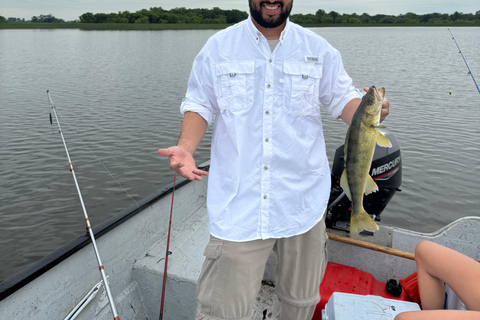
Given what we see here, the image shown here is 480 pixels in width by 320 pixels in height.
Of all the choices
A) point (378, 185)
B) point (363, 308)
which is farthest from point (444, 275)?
point (378, 185)

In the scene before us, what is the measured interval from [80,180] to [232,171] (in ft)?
27.2

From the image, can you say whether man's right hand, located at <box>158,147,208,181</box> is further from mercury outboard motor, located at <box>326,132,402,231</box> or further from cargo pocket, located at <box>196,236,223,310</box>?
mercury outboard motor, located at <box>326,132,402,231</box>

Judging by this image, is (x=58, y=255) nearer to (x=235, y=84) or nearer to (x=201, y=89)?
(x=201, y=89)

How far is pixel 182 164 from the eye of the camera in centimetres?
202

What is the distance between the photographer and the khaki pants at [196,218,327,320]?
216cm

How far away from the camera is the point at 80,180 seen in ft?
30.8

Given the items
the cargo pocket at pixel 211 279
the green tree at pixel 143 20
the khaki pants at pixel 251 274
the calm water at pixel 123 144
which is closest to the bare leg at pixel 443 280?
the khaki pants at pixel 251 274

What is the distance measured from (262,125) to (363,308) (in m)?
1.48

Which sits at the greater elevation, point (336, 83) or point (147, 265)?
point (336, 83)

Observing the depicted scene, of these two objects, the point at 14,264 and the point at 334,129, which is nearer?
the point at 14,264

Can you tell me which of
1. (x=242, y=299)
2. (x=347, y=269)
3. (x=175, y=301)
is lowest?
(x=175, y=301)

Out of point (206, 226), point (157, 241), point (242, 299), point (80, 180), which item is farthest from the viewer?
point (80, 180)

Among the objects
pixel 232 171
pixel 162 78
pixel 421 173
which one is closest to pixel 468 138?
pixel 421 173

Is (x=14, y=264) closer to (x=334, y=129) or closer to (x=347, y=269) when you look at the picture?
(x=347, y=269)
